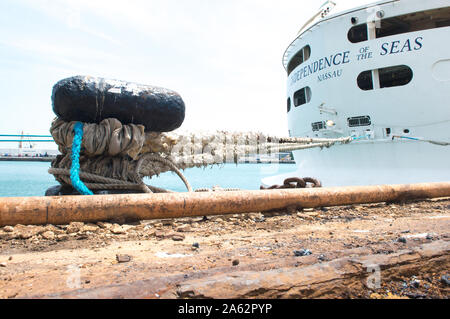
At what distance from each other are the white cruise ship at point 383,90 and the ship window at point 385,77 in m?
0.03

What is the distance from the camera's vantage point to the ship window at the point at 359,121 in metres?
9.25

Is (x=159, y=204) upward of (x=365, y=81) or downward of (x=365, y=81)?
downward

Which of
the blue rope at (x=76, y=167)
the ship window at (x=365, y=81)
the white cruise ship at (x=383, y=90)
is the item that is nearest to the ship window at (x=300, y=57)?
the white cruise ship at (x=383, y=90)

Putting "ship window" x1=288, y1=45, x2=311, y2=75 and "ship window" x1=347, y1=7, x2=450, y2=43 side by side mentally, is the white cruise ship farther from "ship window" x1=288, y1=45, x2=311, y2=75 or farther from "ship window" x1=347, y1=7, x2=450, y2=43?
"ship window" x1=288, y1=45, x2=311, y2=75

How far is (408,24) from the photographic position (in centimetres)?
977

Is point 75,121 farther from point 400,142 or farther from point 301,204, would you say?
point 400,142

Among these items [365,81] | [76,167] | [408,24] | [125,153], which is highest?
[408,24]

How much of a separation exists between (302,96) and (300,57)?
2429mm

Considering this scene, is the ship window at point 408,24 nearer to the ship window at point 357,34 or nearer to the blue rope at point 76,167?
the ship window at point 357,34

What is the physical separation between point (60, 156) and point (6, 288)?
2218 mm

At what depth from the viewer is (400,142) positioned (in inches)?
352

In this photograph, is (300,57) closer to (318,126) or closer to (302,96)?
(302,96)

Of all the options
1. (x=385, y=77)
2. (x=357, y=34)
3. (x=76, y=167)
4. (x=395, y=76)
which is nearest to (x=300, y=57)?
(x=357, y=34)
